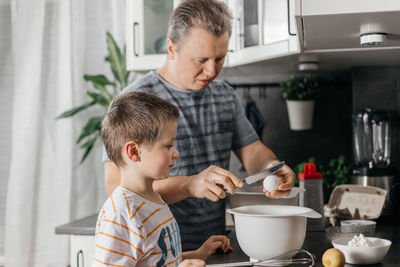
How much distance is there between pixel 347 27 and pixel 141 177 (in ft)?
2.13

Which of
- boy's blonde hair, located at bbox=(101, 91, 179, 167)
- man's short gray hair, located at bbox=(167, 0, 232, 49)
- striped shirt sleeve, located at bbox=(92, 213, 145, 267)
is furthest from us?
man's short gray hair, located at bbox=(167, 0, 232, 49)

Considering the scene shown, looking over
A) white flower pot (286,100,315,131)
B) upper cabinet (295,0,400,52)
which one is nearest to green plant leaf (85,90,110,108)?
white flower pot (286,100,315,131)

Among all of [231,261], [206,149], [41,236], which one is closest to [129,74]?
[41,236]

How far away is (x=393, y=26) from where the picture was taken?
124 centimetres

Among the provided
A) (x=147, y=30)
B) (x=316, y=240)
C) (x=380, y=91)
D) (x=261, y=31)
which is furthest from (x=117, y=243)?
(x=380, y=91)

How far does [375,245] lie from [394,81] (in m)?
1.19

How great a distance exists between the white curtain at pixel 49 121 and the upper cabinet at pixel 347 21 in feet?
5.68

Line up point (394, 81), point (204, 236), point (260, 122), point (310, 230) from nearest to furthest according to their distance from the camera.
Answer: point (204, 236) → point (310, 230) → point (394, 81) → point (260, 122)

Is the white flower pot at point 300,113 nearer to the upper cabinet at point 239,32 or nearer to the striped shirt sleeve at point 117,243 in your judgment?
the upper cabinet at point 239,32

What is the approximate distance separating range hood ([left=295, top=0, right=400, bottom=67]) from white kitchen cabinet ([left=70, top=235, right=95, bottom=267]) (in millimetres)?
1110

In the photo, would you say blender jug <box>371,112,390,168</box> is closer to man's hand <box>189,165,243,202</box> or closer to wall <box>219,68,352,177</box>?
wall <box>219,68,352,177</box>

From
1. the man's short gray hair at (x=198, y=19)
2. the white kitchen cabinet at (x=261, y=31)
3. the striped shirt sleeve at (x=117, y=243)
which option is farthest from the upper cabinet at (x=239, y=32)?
the striped shirt sleeve at (x=117, y=243)

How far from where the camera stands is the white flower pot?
2455mm

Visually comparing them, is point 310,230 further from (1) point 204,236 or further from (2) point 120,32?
(2) point 120,32
